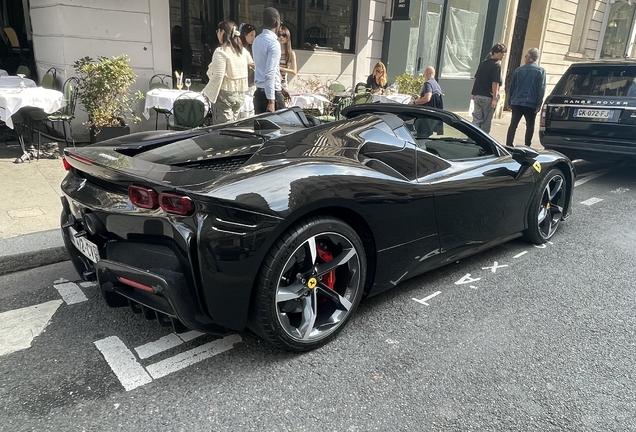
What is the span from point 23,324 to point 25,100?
167 inches

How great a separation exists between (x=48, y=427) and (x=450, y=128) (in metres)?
3.32

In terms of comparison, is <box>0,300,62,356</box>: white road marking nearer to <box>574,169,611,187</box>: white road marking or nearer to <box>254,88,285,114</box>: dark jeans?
<box>254,88,285,114</box>: dark jeans

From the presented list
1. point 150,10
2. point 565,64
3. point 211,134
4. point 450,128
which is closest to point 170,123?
point 150,10

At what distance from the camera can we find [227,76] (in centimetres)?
622

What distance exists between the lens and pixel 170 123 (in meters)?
6.85

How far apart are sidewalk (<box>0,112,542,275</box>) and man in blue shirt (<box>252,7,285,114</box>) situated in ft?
8.56

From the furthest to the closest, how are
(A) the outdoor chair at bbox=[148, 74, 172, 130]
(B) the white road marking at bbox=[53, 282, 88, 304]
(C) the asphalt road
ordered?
(A) the outdoor chair at bbox=[148, 74, 172, 130], (B) the white road marking at bbox=[53, 282, 88, 304], (C) the asphalt road

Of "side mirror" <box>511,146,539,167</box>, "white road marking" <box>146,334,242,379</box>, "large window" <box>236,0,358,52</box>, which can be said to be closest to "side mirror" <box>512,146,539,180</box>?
"side mirror" <box>511,146,539,167</box>

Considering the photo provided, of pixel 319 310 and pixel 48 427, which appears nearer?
pixel 48 427

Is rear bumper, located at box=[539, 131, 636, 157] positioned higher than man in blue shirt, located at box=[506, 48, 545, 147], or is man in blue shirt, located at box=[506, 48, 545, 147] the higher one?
man in blue shirt, located at box=[506, 48, 545, 147]

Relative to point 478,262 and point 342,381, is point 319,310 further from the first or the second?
point 478,262

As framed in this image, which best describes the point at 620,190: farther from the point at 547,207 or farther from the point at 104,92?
the point at 104,92

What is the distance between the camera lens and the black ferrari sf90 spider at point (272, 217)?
217 cm

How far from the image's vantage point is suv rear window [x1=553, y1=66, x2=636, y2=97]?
6.61 m
